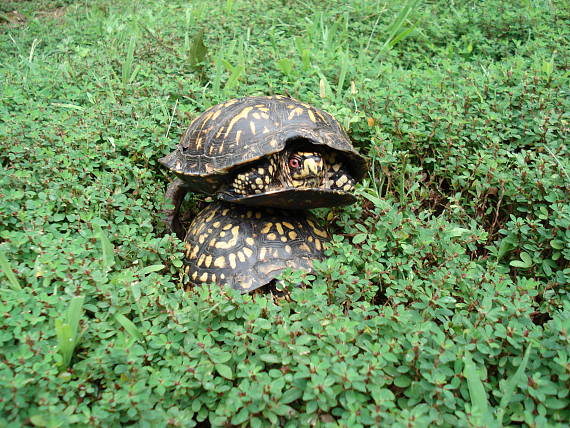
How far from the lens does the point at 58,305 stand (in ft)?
7.01

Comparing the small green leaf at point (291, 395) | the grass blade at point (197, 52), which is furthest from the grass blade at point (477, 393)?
the grass blade at point (197, 52)

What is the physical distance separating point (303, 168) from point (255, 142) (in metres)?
0.31

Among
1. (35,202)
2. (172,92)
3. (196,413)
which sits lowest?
(196,413)

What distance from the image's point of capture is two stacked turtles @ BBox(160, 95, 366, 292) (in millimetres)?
2689

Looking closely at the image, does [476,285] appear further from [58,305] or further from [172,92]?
[172,92]

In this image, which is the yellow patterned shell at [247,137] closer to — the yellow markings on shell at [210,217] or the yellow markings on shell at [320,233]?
the yellow markings on shell at [210,217]

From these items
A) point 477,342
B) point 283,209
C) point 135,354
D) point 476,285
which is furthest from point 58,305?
point 476,285

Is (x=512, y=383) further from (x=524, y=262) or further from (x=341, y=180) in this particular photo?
(x=341, y=180)

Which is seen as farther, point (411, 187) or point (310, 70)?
point (310, 70)

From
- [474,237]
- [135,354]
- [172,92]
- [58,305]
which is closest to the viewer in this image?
[135,354]

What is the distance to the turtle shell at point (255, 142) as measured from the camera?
2.67 m

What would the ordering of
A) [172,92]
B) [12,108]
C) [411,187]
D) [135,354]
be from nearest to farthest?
[135,354] → [411,187] → [12,108] → [172,92]

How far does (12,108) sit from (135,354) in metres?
2.99

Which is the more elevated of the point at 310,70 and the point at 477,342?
the point at 310,70
